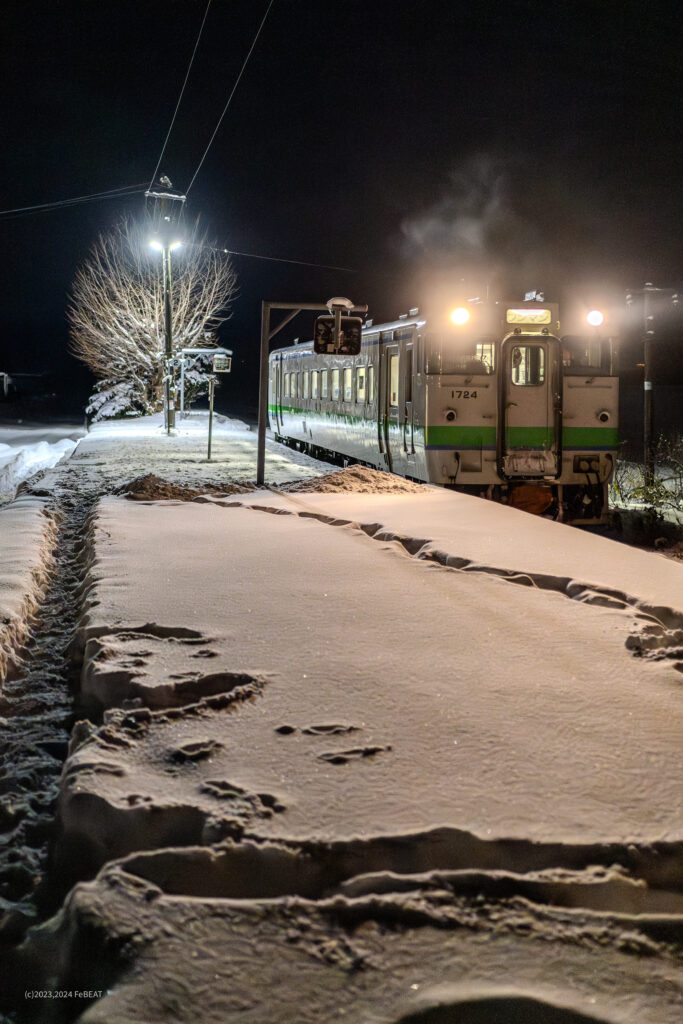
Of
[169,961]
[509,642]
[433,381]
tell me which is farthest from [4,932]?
[433,381]

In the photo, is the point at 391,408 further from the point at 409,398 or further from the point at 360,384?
the point at 360,384

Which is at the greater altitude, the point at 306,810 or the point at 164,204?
the point at 164,204

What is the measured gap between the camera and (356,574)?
24.9 feet

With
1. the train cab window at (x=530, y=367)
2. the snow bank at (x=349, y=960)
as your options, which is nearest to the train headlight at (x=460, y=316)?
the train cab window at (x=530, y=367)

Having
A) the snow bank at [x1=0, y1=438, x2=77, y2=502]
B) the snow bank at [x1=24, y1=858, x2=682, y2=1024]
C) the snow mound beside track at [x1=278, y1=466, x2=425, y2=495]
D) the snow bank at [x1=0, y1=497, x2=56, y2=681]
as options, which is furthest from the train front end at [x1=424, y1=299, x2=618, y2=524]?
the snow bank at [x1=24, y1=858, x2=682, y2=1024]

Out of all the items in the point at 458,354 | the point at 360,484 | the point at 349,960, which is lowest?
the point at 349,960

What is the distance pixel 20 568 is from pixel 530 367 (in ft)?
27.7

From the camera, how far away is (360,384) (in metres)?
18.4

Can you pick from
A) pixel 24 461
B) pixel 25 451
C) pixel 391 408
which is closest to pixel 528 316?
pixel 391 408

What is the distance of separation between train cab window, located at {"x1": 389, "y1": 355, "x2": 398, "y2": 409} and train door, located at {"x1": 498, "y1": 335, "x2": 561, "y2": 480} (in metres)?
2.39

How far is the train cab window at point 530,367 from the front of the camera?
1396 centimetres

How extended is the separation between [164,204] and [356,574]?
30096 mm

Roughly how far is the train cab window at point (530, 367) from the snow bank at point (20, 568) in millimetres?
6726

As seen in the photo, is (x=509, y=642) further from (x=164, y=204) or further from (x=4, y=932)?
(x=164, y=204)
